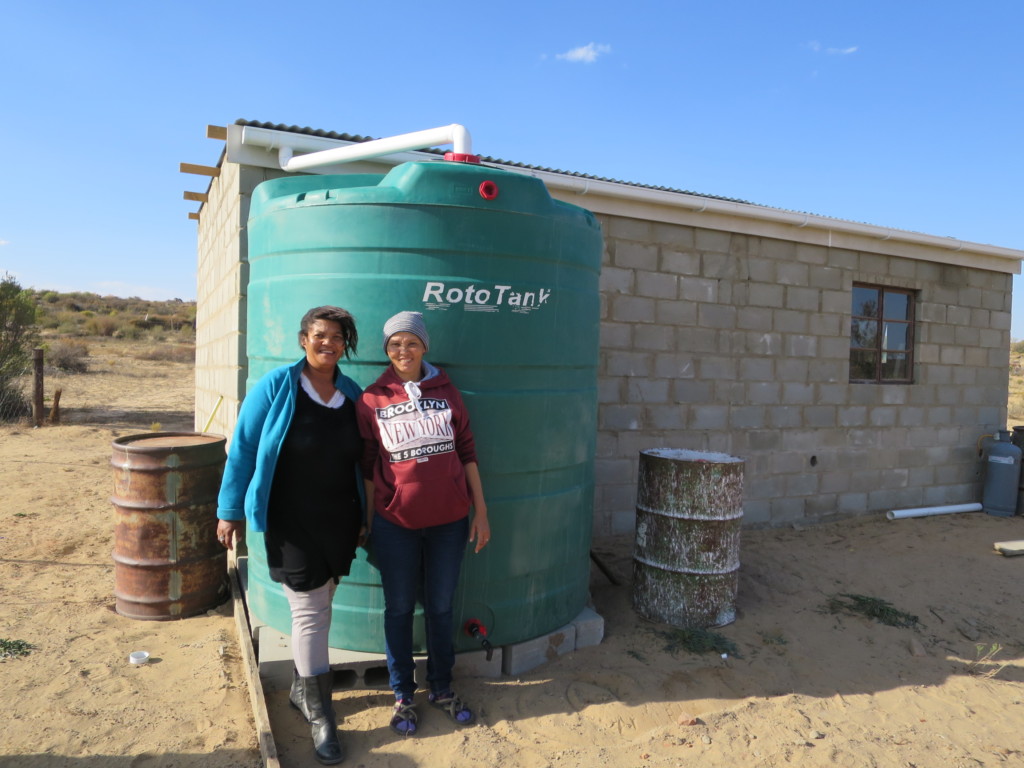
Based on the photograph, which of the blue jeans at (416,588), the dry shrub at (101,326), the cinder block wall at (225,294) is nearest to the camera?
the blue jeans at (416,588)

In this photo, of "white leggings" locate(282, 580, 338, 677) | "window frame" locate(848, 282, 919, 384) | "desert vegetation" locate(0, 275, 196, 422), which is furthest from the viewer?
"desert vegetation" locate(0, 275, 196, 422)

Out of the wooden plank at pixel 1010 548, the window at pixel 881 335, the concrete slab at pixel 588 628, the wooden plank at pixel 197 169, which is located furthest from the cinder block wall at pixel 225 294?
the wooden plank at pixel 1010 548

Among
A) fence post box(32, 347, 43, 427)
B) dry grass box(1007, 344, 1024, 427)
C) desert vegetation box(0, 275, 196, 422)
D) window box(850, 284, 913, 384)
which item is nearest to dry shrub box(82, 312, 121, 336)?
desert vegetation box(0, 275, 196, 422)

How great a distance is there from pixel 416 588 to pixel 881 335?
6.64 meters

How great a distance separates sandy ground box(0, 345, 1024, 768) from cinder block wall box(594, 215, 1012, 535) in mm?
1281

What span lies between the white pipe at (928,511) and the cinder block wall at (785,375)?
0.41ft

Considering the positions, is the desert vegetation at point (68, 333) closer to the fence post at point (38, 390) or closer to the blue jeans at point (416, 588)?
the fence post at point (38, 390)

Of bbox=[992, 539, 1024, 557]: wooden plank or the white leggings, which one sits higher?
the white leggings

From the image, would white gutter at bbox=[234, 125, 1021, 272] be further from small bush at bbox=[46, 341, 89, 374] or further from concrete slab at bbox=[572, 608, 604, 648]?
small bush at bbox=[46, 341, 89, 374]

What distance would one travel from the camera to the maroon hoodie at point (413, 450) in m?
3.04

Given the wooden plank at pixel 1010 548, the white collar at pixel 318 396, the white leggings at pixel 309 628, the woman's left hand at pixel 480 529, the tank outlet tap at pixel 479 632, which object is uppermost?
the white collar at pixel 318 396

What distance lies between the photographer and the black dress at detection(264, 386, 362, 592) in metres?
2.94

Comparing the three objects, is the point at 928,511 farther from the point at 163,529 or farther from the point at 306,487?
the point at 163,529

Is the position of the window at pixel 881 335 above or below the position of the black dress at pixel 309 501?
above
